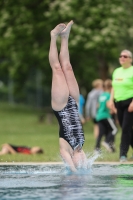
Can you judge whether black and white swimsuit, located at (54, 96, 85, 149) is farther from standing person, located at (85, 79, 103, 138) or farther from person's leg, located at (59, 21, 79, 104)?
standing person, located at (85, 79, 103, 138)

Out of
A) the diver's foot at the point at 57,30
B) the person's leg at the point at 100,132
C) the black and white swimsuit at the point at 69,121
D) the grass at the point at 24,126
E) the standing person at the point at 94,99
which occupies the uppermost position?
the diver's foot at the point at 57,30

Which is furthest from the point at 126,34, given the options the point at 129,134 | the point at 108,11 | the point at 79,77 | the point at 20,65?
the point at 129,134

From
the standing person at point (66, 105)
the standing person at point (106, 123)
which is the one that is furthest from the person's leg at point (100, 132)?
the standing person at point (66, 105)

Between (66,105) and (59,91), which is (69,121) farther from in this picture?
(59,91)

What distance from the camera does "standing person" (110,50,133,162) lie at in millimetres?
13312

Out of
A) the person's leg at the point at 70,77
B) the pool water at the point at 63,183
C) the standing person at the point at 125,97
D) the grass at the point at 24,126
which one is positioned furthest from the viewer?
the grass at the point at 24,126

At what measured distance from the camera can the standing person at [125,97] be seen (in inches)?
524

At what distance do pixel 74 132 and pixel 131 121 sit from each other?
2.63 metres

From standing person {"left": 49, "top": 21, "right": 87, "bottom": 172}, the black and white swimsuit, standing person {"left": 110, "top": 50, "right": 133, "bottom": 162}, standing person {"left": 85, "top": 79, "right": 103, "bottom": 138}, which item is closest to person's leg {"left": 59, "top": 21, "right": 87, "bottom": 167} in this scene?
standing person {"left": 49, "top": 21, "right": 87, "bottom": 172}

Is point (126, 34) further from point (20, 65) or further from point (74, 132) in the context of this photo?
point (74, 132)

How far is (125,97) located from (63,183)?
434 cm

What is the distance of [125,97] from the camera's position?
13367 mm

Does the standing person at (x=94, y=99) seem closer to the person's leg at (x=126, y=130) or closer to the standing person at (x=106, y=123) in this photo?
the standing person at (x=106, y=123)

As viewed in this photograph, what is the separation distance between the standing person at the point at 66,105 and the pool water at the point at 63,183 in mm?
324
